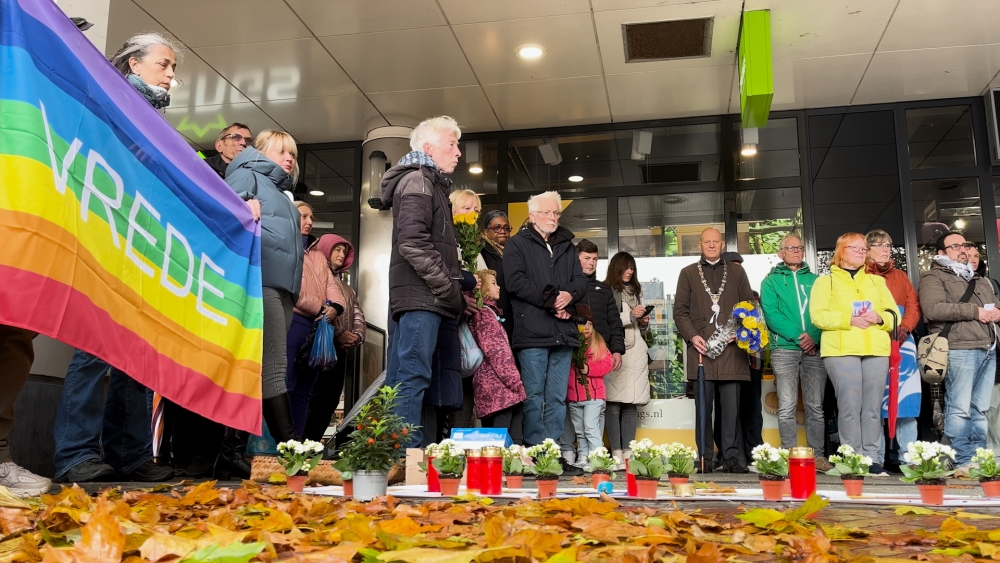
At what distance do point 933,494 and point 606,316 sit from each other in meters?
3.38

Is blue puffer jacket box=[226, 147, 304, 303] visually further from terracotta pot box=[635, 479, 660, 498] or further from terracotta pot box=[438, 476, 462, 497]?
terracotta pot box=[635, 479, 660, 498]

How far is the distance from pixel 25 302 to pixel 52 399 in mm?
2237

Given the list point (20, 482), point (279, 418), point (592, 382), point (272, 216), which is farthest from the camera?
point (592, 382)

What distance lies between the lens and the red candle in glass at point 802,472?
2982 millimetres

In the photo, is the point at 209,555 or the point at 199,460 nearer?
the point at 209,555

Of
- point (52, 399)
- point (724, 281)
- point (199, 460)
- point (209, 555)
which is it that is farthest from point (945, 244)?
point (209, 555)

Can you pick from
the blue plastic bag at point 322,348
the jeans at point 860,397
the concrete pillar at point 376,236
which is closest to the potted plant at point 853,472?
the jeans at point 860,397

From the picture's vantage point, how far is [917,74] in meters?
7.46

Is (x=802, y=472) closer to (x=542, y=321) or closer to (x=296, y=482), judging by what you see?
(x=296, y=482)

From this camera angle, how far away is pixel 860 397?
217 inches

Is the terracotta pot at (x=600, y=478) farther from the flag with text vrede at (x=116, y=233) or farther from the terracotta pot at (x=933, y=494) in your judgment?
the flag with text vrede at (x=116, y=233)

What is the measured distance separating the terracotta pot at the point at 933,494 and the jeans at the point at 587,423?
3.05m

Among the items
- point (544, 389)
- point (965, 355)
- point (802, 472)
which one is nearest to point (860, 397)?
point (965, 355)

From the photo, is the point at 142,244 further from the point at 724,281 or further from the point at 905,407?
the point at 905,407
